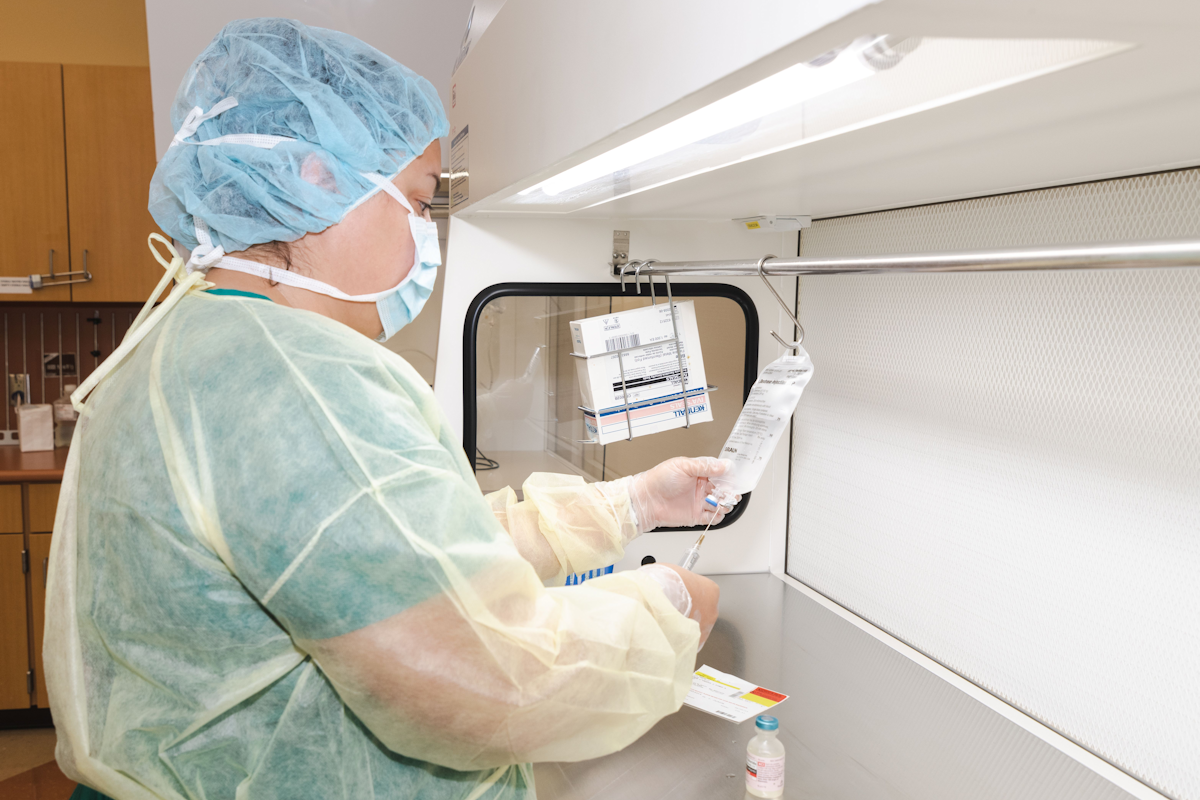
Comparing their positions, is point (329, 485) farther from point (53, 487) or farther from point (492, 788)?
point (53, 487)

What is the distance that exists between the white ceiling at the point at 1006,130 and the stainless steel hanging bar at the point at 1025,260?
0.33 feet

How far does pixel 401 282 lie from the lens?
0.96 m

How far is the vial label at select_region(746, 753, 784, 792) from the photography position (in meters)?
1.00

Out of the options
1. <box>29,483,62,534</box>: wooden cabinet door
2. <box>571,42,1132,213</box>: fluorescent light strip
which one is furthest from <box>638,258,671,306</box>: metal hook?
<box>29,483,62,534</box>: wooden cabinet door

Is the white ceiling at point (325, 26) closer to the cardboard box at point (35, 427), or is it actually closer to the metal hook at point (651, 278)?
the metal hook at point (651, 278)

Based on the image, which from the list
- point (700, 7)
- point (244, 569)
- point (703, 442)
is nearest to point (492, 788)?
point (244, 569)

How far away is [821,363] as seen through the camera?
161 centimetres

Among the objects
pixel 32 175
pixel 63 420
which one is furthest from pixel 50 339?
pixel 32 175

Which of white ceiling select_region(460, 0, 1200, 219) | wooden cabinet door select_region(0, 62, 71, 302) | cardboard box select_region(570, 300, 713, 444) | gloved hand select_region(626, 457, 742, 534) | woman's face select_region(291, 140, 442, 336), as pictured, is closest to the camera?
white ceiling select_region(460, 0, 1200, 219)

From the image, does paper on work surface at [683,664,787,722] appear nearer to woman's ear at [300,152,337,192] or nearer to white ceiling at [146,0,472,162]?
woman's ear at [300,152,337,192]

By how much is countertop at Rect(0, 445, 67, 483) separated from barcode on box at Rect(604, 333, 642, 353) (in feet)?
7.92

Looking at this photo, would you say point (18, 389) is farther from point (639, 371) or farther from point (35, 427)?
point (639, 371)

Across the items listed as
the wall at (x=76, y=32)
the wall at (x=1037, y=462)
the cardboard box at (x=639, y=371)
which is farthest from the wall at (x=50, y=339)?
the wall at (x=1037, y=462)

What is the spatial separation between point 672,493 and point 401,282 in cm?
61
